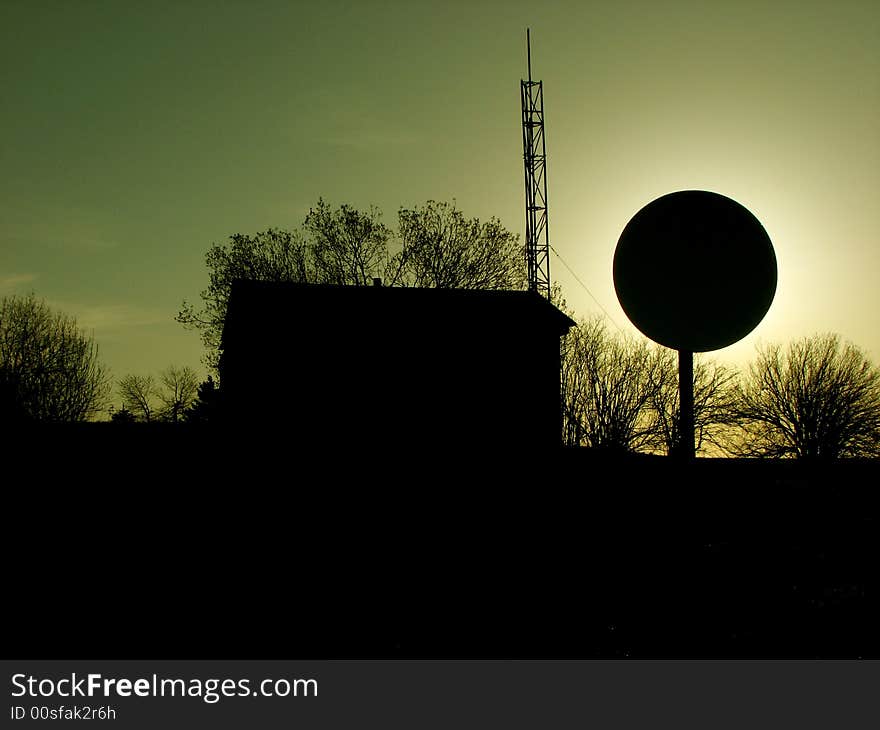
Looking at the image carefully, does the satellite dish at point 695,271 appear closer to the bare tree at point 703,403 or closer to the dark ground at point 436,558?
the dark ground at point 436,558

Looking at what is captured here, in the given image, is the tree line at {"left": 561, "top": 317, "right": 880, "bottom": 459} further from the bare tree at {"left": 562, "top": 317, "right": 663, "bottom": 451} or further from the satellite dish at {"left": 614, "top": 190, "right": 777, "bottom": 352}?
the satellite dish at {"left": 614, "top": 190, "right": 777, "bottom": 352}

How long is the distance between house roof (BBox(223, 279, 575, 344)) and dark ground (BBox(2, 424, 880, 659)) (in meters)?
14.6

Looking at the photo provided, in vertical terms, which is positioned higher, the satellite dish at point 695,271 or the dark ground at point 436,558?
the satellite dish at point 695,271

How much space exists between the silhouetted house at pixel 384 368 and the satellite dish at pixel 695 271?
24.5m

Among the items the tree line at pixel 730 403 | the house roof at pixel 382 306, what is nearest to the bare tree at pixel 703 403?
the tree line at pixel 730 403

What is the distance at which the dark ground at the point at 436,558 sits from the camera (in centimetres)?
745

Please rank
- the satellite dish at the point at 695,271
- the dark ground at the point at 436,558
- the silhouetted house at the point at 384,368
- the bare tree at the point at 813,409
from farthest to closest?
1. the bare tree at the point at 813,409
2. the silhouetted house at the point at 384,368
3. the dark ground at the point at 436,558
4. the satellite dish at the point at 695,271

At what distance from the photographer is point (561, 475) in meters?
13.4

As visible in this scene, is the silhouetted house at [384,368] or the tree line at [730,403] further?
the tree line at [730,403]

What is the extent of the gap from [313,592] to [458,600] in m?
1.57

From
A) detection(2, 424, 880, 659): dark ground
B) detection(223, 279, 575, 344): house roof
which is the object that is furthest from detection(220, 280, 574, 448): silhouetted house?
detection(2, 424, 880, 659): dark ground

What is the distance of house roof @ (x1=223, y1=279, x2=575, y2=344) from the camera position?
1182 inches

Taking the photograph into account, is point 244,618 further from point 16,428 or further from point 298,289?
point 298,289
